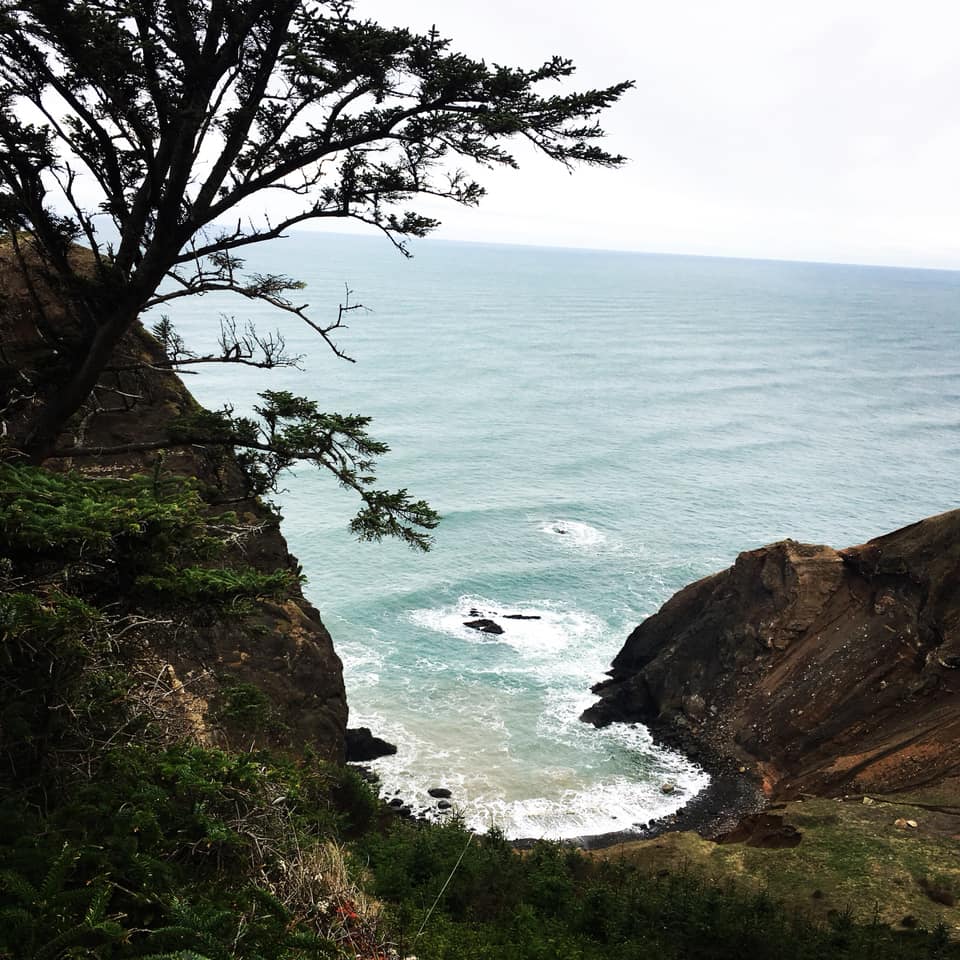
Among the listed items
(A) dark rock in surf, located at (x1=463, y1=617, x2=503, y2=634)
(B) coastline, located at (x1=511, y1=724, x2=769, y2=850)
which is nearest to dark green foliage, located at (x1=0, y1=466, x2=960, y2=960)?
(B) coastline, located at (x1=511, y1=724, x2=769, y2=850)

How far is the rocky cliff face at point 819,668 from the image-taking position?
88.5ft

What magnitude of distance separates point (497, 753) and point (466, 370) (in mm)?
66314

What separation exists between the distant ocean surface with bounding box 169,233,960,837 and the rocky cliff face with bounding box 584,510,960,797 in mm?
2593

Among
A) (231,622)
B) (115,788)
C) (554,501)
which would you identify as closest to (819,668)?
(231,622)

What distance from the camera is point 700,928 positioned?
499 inches

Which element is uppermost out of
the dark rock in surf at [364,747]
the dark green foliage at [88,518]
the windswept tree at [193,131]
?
the windswept tree at [193,131]

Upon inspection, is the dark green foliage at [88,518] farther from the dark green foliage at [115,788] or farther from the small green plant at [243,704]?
the small green plant at [243,704]

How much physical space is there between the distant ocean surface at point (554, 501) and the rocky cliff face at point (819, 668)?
8.51 ft

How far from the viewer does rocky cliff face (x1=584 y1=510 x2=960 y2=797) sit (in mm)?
26984

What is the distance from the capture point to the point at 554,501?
56.1 metres

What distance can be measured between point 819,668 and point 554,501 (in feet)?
89.8

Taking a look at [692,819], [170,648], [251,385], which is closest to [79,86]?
[170,648]

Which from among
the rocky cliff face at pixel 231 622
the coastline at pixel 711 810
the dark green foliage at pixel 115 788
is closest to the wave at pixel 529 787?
the coastline at pixel 711 810

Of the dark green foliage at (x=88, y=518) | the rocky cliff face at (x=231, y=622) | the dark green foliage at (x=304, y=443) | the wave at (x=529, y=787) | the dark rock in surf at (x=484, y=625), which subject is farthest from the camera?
the dark rock in surf at (x=484, y=625)
